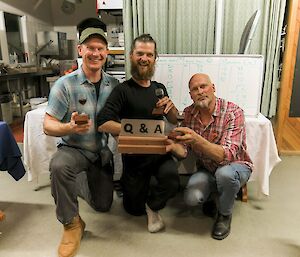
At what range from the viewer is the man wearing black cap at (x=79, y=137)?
1475 mm

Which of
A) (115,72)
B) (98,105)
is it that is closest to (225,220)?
(98,105)

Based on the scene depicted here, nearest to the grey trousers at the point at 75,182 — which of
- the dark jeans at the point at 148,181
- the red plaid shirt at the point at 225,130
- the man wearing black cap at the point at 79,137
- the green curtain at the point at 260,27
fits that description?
the man wearing black cap at the point at 79,137

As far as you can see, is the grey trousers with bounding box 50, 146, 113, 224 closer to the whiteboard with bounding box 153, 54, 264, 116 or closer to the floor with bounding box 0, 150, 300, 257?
the floor with bounding box 0, 150, 300, 257

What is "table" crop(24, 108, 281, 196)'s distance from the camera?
1.91 meters

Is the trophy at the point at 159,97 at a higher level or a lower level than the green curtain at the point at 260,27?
Result: lower

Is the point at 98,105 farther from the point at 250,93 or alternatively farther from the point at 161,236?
the point at 250,93

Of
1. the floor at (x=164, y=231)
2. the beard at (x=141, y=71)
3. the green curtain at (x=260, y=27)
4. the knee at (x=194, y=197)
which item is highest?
the green curtain at (x=260, y=27)

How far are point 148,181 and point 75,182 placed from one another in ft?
1.57

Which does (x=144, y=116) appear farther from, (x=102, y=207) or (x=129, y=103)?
(x=102, y=207)

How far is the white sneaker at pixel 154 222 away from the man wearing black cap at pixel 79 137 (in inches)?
11.1

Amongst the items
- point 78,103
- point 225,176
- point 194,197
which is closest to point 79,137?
point 78,103

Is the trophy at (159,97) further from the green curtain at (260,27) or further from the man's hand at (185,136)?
the green curtain at (260,27)

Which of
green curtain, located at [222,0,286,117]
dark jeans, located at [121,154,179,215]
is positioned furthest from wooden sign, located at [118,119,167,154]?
green curtain, located at [222,0,286,117]

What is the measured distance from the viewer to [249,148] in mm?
1940
